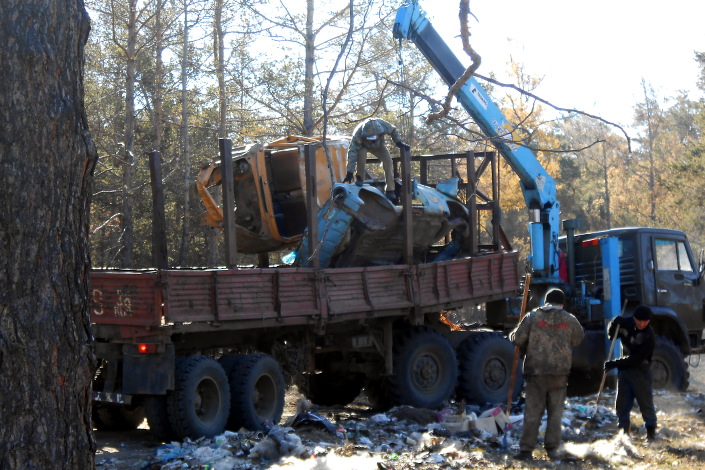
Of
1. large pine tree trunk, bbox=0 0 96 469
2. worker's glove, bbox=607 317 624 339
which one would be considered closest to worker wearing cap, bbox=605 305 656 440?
worker's glove, bbox=607 317 624 339

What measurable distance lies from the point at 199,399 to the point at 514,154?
6704mm

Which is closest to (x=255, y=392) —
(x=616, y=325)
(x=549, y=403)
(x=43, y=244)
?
(x=549, y=403)

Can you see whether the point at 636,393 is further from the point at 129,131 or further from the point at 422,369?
the point at 129,131

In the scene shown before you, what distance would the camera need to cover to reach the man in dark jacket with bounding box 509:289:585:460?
812 cm

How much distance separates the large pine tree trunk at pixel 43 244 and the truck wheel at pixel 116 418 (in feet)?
21.4

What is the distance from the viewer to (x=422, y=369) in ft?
37.5

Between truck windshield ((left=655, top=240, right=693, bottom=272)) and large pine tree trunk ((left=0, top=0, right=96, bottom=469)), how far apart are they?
10.7m

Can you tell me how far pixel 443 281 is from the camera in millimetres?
11594

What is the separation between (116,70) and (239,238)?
13580mm

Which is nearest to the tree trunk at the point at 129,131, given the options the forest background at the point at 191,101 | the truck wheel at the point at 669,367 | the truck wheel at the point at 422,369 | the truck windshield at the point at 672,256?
the forest background at the point at 191,101

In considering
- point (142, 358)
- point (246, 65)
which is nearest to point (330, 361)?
point (142, 358)

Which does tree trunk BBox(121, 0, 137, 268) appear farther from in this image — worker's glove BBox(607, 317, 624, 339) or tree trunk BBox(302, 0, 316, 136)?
worker's glove BBox(607, 317, 624, 339)

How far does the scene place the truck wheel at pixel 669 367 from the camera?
12.5 metres

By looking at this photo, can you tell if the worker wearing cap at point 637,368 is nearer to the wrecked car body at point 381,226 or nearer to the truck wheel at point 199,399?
the wrecked car body at point 381,226
